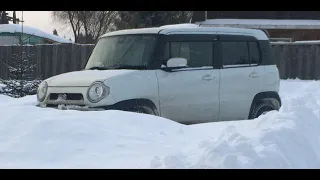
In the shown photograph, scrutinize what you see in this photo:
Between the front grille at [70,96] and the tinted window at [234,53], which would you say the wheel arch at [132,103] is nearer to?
the front grille at [70,96]

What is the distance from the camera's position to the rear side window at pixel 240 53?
26.0ft

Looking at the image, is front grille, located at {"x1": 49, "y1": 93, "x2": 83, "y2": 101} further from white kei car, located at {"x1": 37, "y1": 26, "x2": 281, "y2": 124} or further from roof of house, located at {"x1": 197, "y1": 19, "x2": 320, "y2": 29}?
roof of house, located at {"x1": 197, "y1": 19, "x2": 320, "y2": 29}

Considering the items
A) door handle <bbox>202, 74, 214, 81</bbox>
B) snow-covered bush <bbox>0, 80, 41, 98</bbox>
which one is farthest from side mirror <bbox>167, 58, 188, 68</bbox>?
snow-covered bush <bbox>0, 80, 41, 98</bbox>

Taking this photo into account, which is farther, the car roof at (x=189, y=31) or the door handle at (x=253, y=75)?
the door handle at (x=253, y=75)

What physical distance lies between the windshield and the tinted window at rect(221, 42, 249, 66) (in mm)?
1310

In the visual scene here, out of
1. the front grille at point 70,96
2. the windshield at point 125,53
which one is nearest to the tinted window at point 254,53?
the windshield at point 125,53

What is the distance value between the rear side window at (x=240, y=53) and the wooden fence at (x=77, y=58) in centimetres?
1032

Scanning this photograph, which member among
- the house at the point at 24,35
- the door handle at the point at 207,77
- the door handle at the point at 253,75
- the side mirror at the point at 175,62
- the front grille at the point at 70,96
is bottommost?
the front grille at the point at 70,96

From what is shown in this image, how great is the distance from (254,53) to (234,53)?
519 millimetres

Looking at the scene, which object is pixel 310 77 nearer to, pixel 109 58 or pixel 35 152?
pixel 109 58

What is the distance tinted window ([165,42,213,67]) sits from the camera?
7383 mm

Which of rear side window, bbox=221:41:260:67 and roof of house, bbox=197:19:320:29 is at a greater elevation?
roof of house, bbox=197:19:320:29

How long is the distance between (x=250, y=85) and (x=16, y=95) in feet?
21.3
